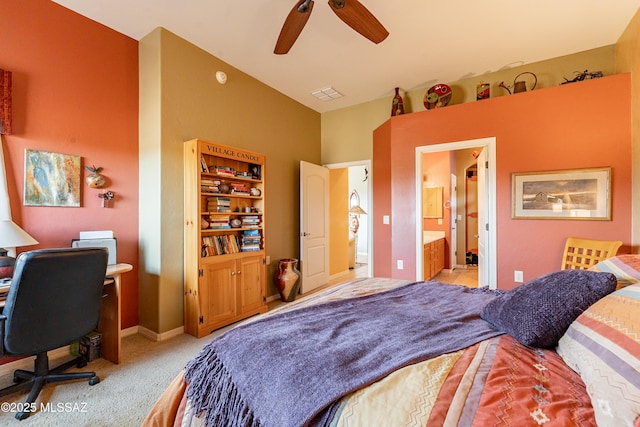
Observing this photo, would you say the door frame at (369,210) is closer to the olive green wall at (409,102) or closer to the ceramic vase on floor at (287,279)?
the olive green wall at (409,102)

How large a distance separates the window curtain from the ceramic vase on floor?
9.70ft

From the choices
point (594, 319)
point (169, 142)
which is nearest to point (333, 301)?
point (594, 319)

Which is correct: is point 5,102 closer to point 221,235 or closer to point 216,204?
point 216,204

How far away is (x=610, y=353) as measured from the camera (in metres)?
0.74

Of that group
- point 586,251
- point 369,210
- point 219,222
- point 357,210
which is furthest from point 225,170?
point 357,210

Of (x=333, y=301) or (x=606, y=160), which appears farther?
(x=606, y=160)

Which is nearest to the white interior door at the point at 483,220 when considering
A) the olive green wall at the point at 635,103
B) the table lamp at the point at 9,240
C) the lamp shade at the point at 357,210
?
the olive green wall at the point at 635,103

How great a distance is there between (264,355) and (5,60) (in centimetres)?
307

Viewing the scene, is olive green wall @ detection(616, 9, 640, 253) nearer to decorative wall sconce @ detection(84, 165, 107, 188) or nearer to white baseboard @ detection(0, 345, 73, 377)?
decorative wall sconce @ detection(84, 165, 107, 188)

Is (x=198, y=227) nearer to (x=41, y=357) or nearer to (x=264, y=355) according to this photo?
(x=41, y=357)

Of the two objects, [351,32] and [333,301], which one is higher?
[351,32]

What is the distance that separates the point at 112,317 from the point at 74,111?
188cm

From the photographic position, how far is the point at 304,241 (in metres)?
4.28

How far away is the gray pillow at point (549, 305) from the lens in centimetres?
100
